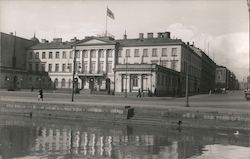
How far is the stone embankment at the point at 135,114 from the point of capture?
28.8 meters

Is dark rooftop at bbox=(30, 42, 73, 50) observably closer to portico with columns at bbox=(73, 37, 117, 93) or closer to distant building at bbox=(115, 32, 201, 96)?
portico with columns at bbox=(73, 37, 117, 93)

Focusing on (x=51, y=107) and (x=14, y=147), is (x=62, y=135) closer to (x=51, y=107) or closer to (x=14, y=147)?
(x=14, y=147)

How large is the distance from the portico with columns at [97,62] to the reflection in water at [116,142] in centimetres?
5239

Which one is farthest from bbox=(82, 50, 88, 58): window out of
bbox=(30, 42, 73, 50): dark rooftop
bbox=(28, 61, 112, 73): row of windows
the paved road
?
the paved road

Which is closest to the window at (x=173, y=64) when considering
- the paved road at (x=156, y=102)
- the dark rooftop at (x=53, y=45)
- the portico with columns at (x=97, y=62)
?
the portico with columns at (x=97, y=62)

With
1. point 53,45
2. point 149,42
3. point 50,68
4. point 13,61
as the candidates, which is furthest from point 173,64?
point 13,61

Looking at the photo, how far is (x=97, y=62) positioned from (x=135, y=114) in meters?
54.3

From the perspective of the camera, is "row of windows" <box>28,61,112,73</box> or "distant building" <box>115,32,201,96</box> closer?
"distant building" <box>115,32,201,96</box>

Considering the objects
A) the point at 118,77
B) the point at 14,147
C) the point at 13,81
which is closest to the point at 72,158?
A: the point at 14,147

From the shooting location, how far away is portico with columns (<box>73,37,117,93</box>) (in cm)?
8362

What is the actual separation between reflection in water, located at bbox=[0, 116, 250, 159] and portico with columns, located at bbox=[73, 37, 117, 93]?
52395 millimetres

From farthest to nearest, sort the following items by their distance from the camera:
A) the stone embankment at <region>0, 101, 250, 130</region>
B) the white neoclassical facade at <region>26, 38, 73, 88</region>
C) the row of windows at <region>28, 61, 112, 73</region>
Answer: the white neoclassical facade at <region>26, 38, 73, 88</region>, the row of windows at <region>28, 61, 112, 73</region>, the stone embankment at <region>0, 101, 250, 130</region>

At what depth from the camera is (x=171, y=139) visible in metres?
23.8

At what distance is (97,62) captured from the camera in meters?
86.0
